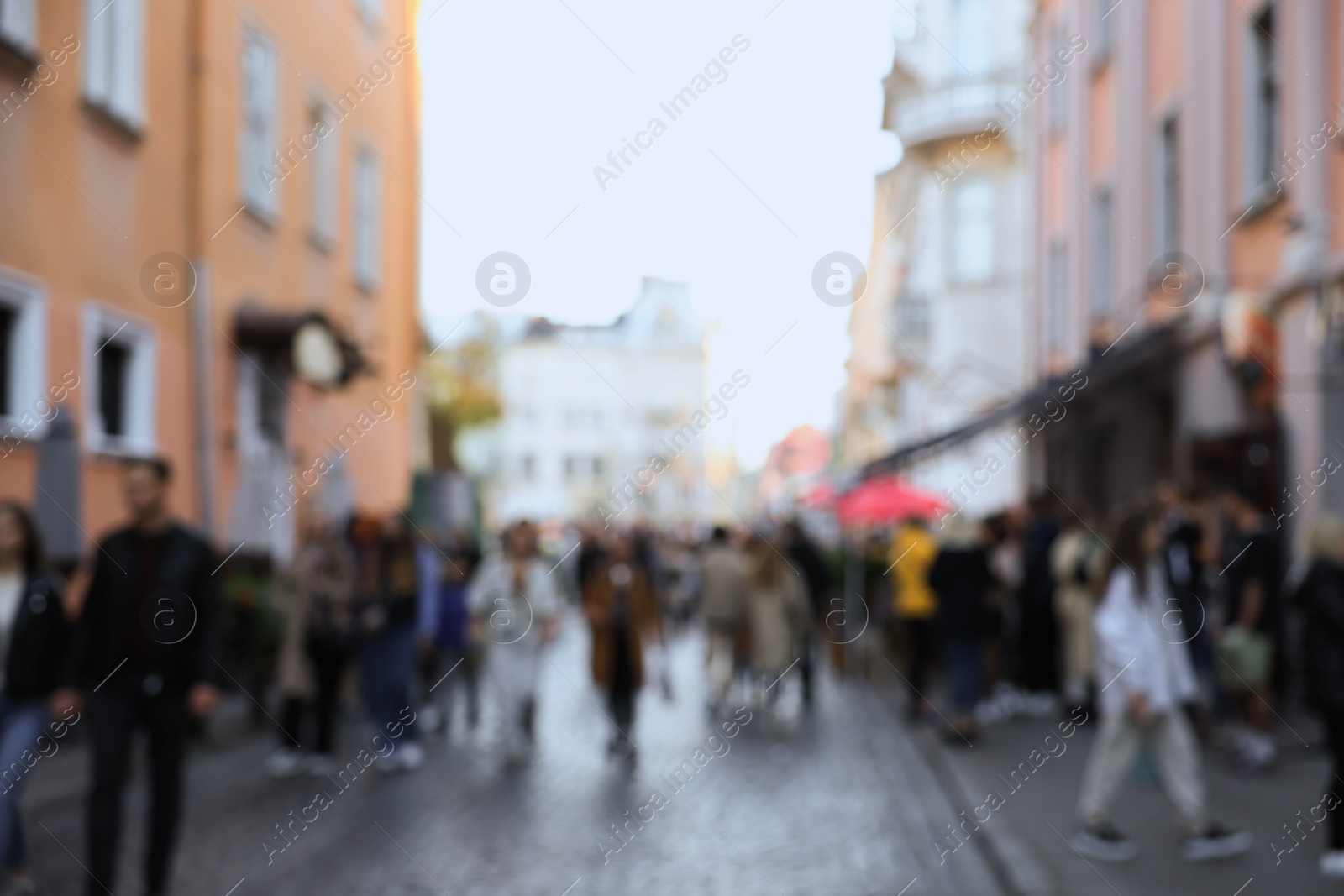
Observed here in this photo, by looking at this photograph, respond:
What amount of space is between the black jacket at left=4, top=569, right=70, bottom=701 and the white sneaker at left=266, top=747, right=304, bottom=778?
410 cm

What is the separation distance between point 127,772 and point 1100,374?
13874 millimetres

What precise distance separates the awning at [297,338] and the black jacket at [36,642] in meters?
10.5

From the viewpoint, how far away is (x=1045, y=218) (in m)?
26.5

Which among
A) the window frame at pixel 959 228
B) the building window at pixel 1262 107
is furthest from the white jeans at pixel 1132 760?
the window frame at pixel 959 228

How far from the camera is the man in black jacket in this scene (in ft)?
21.4

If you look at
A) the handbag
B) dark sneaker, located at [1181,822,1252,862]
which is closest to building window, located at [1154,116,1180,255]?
the handbag

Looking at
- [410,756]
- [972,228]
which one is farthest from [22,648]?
[972,228]

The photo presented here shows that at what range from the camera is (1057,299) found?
1005 inches

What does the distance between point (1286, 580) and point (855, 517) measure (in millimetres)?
7393

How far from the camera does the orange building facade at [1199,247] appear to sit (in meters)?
13.2

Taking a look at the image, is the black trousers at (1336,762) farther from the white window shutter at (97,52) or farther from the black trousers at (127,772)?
the white window shutter at (97,52)

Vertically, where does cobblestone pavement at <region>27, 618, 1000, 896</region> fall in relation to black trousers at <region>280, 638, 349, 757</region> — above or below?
below

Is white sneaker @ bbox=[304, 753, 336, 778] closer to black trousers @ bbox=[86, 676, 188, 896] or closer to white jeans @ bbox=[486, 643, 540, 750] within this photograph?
white jeans @ bbox=[486, 643, 540, 750]

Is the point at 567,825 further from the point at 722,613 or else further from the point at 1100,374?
the point at 1100,374
